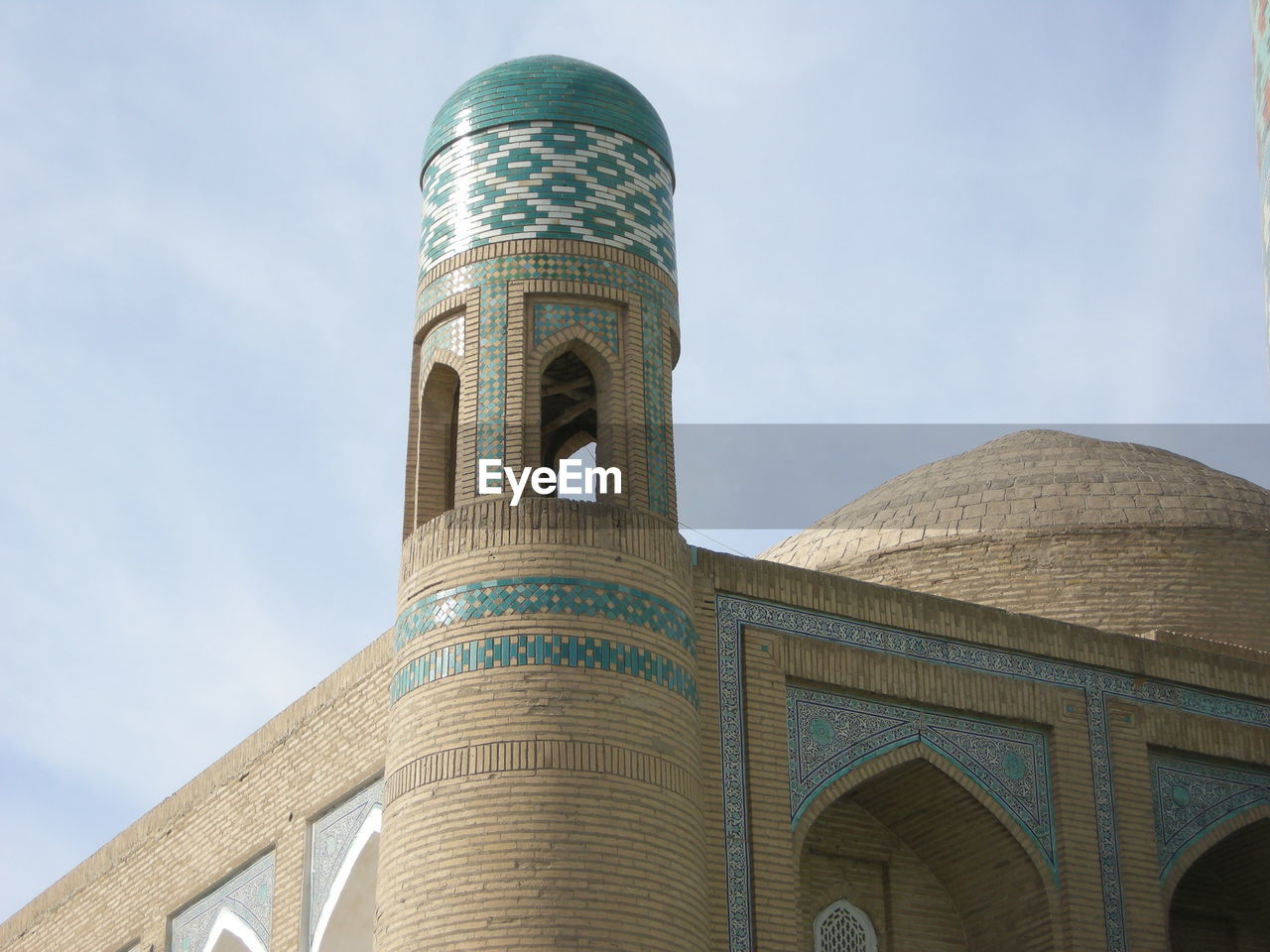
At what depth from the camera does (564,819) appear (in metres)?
7.86

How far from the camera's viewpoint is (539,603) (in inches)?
326

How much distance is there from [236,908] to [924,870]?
12.0ft

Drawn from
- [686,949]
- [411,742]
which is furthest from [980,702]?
[411,742]

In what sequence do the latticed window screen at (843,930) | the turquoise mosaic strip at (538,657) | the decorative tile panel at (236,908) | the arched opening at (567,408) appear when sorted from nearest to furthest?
the turquoise mosaic strip at (538,657)
the latticed window screen at (843,930)
the arched opening at (567,408)
the decorative tile panel at (236,908)

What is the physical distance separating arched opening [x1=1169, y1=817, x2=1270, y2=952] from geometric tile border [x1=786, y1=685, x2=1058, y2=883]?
143cm

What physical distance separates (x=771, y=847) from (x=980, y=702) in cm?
139

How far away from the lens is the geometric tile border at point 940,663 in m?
8.56

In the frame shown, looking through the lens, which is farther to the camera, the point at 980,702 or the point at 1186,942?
the point at 1186,942

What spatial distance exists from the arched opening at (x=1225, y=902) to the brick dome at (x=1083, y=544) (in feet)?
6.90

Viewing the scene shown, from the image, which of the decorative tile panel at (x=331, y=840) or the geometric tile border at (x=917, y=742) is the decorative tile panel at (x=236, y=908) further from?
the geometric tile border at (x=917, y=742)

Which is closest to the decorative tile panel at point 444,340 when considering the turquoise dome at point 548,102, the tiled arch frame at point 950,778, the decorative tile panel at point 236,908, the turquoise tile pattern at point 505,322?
the turquoise tile pattern at point 505,322

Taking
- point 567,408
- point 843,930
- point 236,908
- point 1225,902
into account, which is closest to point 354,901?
point 236,908

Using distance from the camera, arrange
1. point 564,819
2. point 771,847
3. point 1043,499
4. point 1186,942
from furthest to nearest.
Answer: point 1043,499
point 1186,942
point 771,847
point 564,819

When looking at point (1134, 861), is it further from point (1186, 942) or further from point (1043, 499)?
point (1043, 499)
